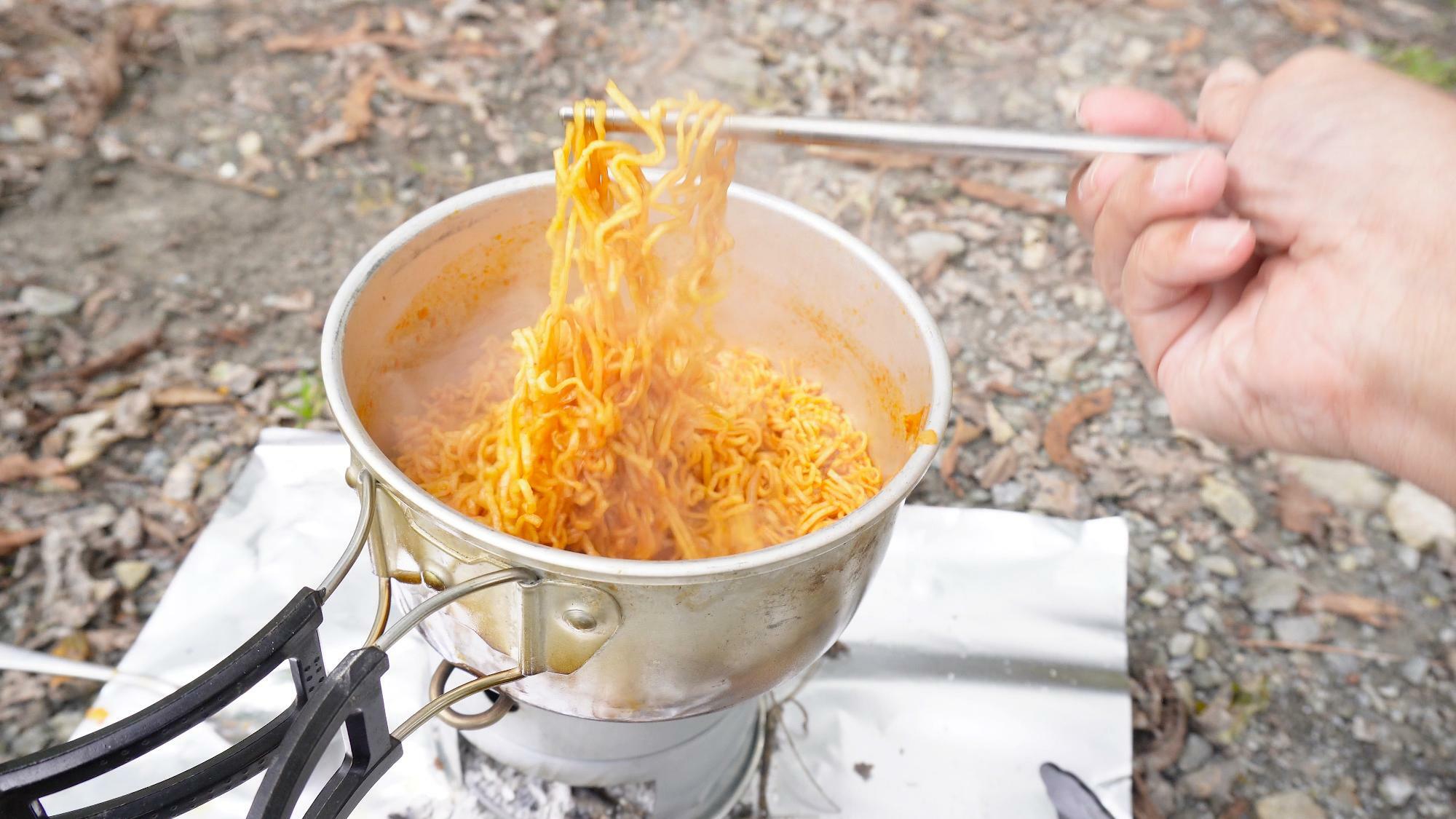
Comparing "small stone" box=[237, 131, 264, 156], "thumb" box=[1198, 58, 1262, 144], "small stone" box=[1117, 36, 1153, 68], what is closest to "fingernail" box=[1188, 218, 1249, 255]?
"thumb" box=[1198, 58, 1262, 144]

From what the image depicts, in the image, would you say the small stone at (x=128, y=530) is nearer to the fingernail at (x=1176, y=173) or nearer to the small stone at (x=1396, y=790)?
the fingernail at (x=1176, y=173)

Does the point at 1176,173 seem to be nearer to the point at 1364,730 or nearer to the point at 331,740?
the point at 331,740

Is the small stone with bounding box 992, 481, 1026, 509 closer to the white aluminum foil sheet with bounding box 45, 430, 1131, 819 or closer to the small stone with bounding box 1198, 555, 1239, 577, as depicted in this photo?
the white aluminum foil sheet with bounding box 45, 430, 1131, 819

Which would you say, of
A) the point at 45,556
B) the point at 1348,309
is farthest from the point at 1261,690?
the point at 45,556

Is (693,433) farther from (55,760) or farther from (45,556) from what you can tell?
(45,556)

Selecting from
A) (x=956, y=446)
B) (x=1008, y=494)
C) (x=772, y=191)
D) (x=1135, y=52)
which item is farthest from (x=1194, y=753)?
(x=1135, y=52)
